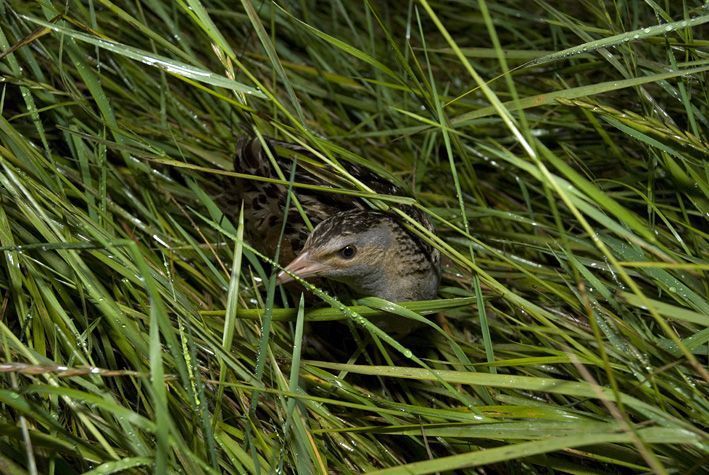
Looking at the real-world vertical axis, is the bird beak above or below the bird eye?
above

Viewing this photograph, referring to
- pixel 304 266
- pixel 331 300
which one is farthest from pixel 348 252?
pixel 331 300

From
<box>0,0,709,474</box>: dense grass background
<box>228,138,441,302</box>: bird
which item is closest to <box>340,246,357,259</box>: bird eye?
<box>228,138,441,302</box>: bird

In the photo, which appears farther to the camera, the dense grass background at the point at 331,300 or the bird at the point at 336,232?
the bird at the point at 336,232

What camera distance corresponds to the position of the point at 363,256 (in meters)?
2.58

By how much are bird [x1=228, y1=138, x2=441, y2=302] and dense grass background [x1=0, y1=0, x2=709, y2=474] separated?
0.43 ft

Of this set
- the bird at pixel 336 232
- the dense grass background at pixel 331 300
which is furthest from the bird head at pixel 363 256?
the dense grass background at pixel 331 300

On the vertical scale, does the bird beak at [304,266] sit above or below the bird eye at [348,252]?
above

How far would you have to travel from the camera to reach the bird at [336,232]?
253 centimetres

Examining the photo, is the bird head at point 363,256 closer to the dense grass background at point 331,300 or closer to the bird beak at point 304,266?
the bird beak at point 304,266

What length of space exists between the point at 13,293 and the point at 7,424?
0.56 metres

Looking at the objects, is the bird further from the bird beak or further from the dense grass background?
the dense grass background

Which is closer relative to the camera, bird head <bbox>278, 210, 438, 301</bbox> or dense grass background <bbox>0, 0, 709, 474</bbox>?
dense grass background <bbox>0, 0, 709, 474</bbox>

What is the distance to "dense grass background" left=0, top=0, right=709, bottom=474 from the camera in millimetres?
1922

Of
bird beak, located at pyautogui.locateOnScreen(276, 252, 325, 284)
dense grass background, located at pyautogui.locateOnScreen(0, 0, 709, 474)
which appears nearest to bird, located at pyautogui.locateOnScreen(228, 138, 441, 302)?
bird beak, located at pyautogui.locateOnScreen(276, 252, 325, 284)
